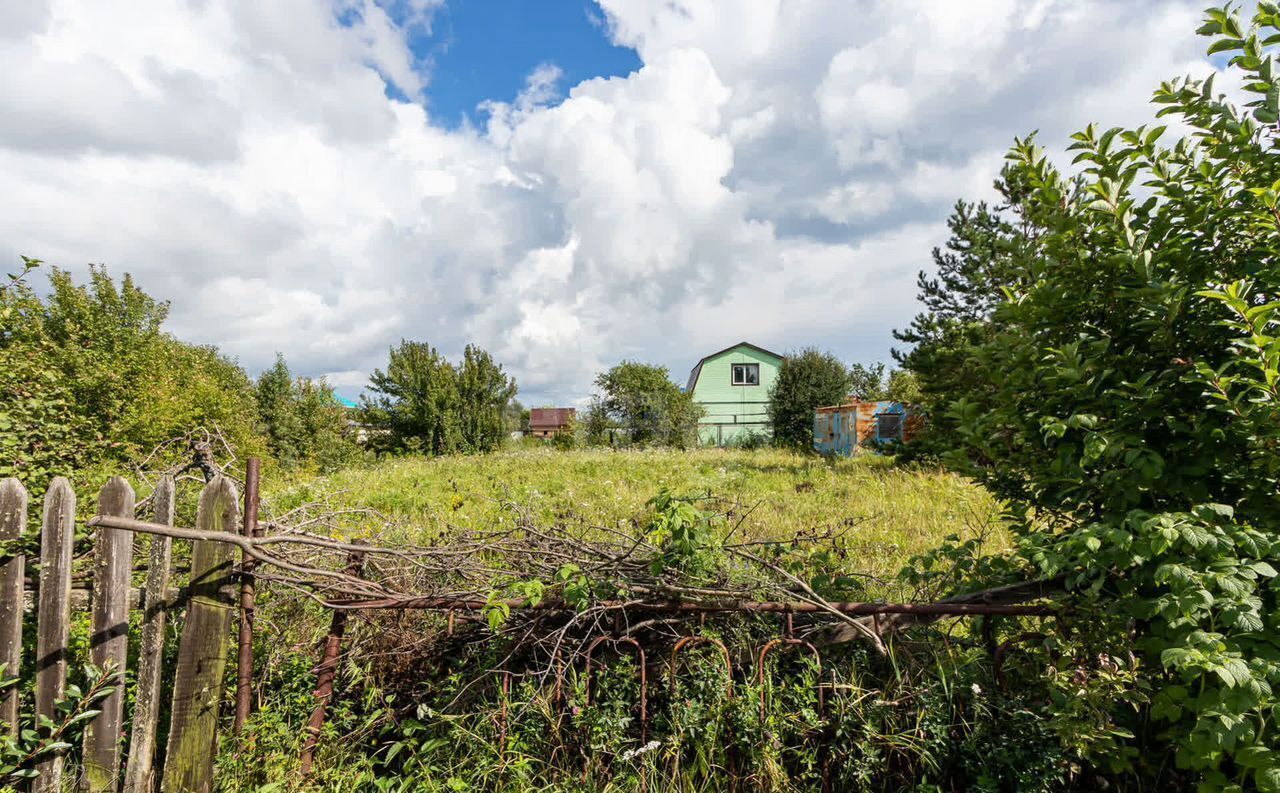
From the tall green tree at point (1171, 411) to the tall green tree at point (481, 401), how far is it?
2087 cm

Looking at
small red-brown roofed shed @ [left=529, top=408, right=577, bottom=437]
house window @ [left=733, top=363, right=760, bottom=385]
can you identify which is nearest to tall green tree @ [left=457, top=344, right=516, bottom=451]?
house window @ [left=733, top=363, right=760, bottom=385]

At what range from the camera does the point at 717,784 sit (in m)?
2.19

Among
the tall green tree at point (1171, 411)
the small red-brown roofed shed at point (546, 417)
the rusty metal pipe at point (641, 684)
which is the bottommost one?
the rusty metal pipe at point (641, 684)

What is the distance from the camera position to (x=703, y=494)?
2.67m

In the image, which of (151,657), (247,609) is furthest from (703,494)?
(151,657)

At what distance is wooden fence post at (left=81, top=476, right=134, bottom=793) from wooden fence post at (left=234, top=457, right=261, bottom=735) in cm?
47

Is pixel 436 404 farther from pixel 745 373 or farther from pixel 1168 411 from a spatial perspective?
pixel 1168 411

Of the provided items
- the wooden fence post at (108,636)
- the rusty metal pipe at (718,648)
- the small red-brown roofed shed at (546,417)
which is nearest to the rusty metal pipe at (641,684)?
the rusty metal pipe at (718,648)

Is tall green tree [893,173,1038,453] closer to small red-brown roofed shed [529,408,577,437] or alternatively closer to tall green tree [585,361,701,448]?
tall green tree [585,361,701,448]

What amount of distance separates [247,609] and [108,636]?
56 centimetres

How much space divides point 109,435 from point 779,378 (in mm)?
23259

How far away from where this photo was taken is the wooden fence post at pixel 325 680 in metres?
2.36

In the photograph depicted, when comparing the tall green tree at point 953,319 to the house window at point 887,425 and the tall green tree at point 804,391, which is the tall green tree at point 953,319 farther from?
the tall green tree at point 804,391

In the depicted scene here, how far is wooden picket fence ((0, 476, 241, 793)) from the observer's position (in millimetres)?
2262
